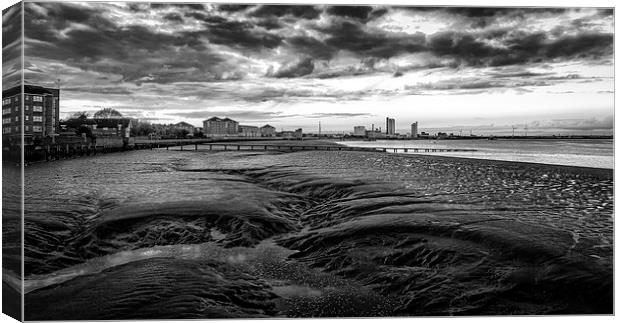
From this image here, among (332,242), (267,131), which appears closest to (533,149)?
(332,242)

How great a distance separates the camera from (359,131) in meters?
7.66

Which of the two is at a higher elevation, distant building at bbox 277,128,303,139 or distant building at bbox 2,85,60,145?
distant building at bbox 2,85,60,145

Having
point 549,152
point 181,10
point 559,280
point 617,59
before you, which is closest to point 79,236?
point 181,10

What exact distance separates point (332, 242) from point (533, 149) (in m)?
3.26

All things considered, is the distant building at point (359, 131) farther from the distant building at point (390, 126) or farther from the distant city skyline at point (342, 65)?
the distant building at point (390, 126)

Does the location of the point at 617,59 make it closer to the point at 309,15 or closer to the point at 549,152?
the point at 549,152

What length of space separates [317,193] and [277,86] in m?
2.48

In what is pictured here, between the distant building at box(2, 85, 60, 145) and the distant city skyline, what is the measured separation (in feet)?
0.71

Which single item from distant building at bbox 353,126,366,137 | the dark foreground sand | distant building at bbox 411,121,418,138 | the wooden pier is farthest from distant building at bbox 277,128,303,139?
distant building at bbox 411,121,418,138

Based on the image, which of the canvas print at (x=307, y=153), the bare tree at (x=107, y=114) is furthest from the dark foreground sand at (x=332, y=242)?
the bare tree at (x=107, y=114)

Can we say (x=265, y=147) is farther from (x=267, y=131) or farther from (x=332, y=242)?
(x=332, y=242)

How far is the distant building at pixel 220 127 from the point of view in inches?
297

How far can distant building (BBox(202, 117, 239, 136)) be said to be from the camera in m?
7.54

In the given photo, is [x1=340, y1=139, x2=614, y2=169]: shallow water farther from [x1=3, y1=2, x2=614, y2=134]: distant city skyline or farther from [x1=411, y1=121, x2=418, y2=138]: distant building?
[x1=3, y1=2, x2=614, y2=134]: distant city skyline
